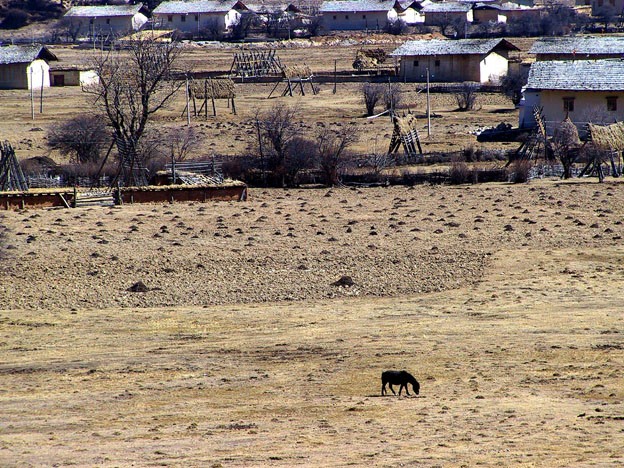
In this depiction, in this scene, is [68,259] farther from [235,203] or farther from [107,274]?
[235,203]

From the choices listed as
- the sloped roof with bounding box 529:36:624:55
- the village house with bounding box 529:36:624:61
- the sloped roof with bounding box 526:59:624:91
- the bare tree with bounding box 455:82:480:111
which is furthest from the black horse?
the sloped roof with bounding box 529:36:624:55

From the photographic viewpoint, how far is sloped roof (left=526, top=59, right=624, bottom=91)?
4056 cm

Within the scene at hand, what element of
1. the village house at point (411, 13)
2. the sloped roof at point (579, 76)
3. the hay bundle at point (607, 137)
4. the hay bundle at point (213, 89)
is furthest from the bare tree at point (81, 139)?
the village house at point (411, 13)

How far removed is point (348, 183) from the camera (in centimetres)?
3238

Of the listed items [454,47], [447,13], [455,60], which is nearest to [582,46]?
[455,60]

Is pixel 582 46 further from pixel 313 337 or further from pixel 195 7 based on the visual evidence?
pixel 195 7

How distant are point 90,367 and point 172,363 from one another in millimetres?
1141

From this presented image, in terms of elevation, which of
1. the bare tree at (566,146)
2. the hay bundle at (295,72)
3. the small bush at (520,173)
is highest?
the hay bundle at (295,72)

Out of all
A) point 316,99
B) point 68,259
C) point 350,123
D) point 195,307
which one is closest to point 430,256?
point 195,307

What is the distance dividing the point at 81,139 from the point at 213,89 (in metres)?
13.2

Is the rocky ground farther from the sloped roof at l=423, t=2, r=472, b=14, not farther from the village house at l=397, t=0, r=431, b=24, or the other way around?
the village house at l=397, t=0, r=431, b=24

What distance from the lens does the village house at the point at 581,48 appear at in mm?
51812

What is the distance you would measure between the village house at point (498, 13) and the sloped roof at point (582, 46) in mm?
41935

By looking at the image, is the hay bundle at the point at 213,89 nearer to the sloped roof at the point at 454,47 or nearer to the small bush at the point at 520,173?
the sloped roof at the point at 454,47
